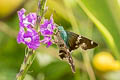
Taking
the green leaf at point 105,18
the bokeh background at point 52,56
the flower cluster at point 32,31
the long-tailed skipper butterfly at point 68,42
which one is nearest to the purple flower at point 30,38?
the flower cluster at point 32,31

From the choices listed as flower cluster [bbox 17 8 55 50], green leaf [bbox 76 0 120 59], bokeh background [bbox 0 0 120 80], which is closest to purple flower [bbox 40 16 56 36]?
flower cluster [bbox 17 8 55 50]

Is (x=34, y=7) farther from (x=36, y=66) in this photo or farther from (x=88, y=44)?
(x=88, y=44)

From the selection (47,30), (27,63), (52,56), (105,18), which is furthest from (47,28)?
(52,56)

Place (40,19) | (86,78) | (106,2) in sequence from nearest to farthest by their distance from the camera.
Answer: (40,19) < (106,2) < (86,78)

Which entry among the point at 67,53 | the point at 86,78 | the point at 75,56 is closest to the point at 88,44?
the point at 67,53

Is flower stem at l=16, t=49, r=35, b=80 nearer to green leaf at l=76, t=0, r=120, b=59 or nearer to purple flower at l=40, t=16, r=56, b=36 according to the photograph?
purple flower at l=40, t=16, r=56, b=36

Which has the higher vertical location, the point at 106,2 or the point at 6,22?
the point at 6,22

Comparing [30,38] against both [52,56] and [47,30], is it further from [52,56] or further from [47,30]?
[52,56]
